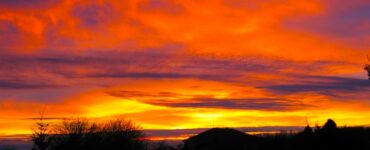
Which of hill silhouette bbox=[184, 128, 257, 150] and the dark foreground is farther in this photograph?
hill silhouette bbox=[184, 128, 257, 150]

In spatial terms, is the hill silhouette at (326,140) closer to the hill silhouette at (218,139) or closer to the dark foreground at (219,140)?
the dark foreground at (219,140)

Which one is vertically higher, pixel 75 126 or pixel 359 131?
pixel 75 126

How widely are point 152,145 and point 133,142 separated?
4.53 meters

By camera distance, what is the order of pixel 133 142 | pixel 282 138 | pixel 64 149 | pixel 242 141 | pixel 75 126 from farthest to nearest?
pixel 75 126 < pixel 133 142 < pixel 242 141 < pixel 64 149 < pixel 282 138

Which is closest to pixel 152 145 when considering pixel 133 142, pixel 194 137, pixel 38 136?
pixel 133 142

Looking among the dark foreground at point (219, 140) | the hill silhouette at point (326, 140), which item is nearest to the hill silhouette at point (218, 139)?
the dark foreground at point (219, 140)

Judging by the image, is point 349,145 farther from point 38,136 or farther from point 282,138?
point 38,136

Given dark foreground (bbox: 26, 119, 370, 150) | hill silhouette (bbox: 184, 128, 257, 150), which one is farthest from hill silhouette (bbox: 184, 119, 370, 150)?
hill silhouette (bbox: 184, 128, 257, 150)

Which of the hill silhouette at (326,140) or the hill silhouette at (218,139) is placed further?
the hill silhouette at (218,139)

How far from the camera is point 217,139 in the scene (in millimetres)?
76125

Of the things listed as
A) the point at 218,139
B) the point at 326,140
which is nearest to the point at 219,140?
the point at 218,139

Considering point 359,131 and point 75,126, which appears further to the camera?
point 75,126

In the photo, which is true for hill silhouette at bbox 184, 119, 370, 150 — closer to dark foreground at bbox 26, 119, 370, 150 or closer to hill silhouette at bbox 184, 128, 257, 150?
dark foreground at bbox 26, 119, 370, 150

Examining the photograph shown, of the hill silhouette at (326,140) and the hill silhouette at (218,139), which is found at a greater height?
the hill silhouette at (218,139)
